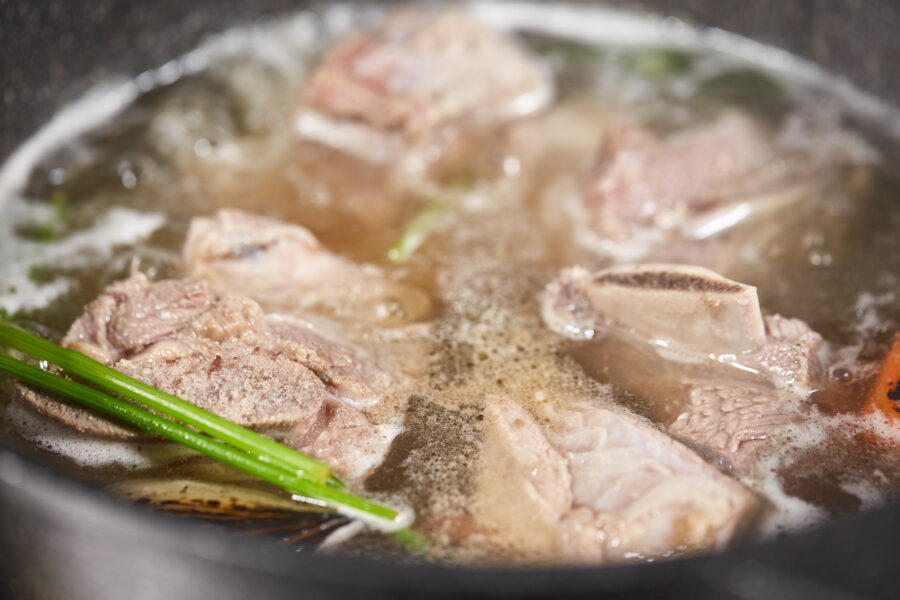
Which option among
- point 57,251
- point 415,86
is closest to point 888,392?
point 415,86

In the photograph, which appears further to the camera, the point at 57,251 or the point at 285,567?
the point at 57,251

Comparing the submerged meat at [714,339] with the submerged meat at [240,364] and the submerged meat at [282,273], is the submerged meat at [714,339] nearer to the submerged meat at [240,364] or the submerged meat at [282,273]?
the submerged meat at [282,273]

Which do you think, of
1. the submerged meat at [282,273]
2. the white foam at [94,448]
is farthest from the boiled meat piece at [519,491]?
the white foam at [94,448]

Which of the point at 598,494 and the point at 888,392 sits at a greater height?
the point at 888,392

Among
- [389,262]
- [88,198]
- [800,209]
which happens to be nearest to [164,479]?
[389,262]

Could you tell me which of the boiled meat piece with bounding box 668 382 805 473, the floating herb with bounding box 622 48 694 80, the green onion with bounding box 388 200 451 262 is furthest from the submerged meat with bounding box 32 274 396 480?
the floating herb with bounding box 622 48 694 80

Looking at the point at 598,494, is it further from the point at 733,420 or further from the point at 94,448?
the point at 94,448

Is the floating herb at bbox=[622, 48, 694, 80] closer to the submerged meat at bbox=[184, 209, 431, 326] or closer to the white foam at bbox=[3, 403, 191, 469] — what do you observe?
the submerged meat at bbox=[184, 209, 431, 326]
